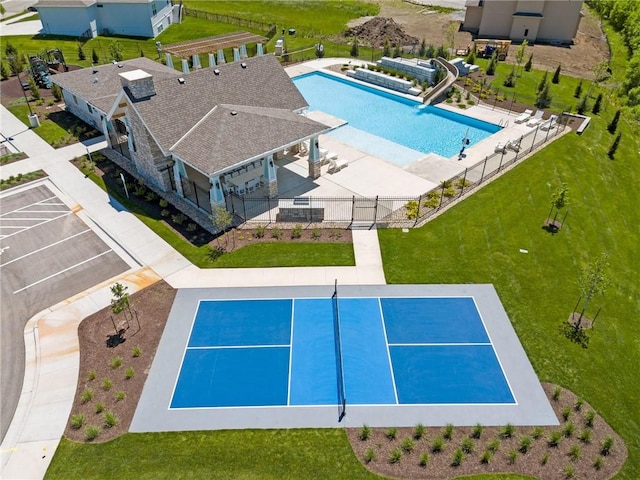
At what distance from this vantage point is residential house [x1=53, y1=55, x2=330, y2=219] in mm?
27547

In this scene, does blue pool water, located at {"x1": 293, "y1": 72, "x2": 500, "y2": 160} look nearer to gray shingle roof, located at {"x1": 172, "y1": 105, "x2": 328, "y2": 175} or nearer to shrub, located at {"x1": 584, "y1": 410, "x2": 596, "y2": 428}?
gray shingle roof, located at {"x1": 172, "y1": 105, "x2": 328, "y2": 175}

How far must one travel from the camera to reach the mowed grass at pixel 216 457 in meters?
15.8

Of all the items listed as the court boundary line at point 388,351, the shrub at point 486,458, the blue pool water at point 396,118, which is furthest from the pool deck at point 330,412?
the blue pool water at point 396,118

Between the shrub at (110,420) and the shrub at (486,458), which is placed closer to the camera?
the shrub at (486,458)

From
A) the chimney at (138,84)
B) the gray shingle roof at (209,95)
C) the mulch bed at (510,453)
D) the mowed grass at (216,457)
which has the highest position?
the chimney at (138,84)

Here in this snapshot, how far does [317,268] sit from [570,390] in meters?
13.4

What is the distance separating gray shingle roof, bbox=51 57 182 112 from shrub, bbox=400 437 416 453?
3253 centimetres

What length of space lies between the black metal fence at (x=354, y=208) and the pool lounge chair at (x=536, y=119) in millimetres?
12162

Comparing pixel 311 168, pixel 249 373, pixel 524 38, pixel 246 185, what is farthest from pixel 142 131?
pixel 524 38

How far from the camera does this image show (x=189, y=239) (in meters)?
27.1

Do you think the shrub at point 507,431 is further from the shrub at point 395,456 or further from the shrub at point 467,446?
the shrub at point 395,456

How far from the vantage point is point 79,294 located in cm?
2331

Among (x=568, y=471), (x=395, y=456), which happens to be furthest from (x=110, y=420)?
(x=568, y=471)

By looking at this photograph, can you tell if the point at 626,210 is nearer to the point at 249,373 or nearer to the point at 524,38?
the point at 249,373
